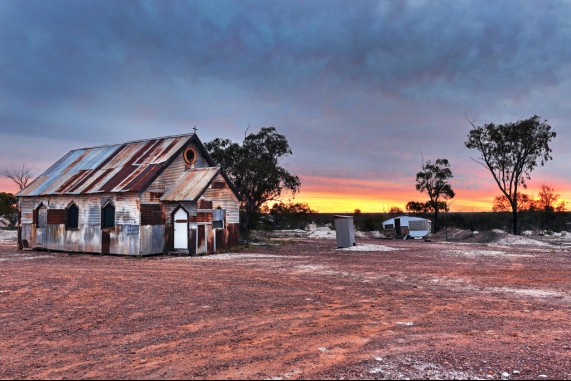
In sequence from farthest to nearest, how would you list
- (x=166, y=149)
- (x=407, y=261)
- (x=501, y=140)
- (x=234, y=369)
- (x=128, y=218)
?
(x=501, y=140)
(x=166, y=149)
(x=128, y=218)
(x=407, y=261)
(x=234, y=369)

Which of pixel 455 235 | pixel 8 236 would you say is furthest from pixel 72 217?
pixel 455 235

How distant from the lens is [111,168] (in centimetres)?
3062

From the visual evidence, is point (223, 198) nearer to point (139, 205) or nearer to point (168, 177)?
point (168, 177)

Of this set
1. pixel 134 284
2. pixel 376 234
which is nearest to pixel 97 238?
pixel 134 284

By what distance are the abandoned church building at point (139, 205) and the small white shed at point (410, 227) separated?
82.0 feet

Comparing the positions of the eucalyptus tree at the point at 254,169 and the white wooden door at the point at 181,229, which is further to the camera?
the eucalyptus tree at the point at 254,169

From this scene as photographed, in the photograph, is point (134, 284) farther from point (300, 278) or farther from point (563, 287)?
point (563, 287)

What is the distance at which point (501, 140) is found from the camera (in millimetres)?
49000

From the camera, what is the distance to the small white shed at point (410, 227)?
155 feet

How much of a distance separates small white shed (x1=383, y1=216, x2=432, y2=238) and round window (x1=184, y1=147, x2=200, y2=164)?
27452 millimetres

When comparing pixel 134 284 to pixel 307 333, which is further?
pixel 134 284

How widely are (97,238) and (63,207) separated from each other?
14.4 ft

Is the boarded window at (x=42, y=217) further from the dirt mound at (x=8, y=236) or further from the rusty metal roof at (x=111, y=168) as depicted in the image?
the dirt mound at (x=8, y=236)

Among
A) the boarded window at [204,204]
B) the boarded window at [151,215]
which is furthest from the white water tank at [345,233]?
the boarded window at [151,215]
